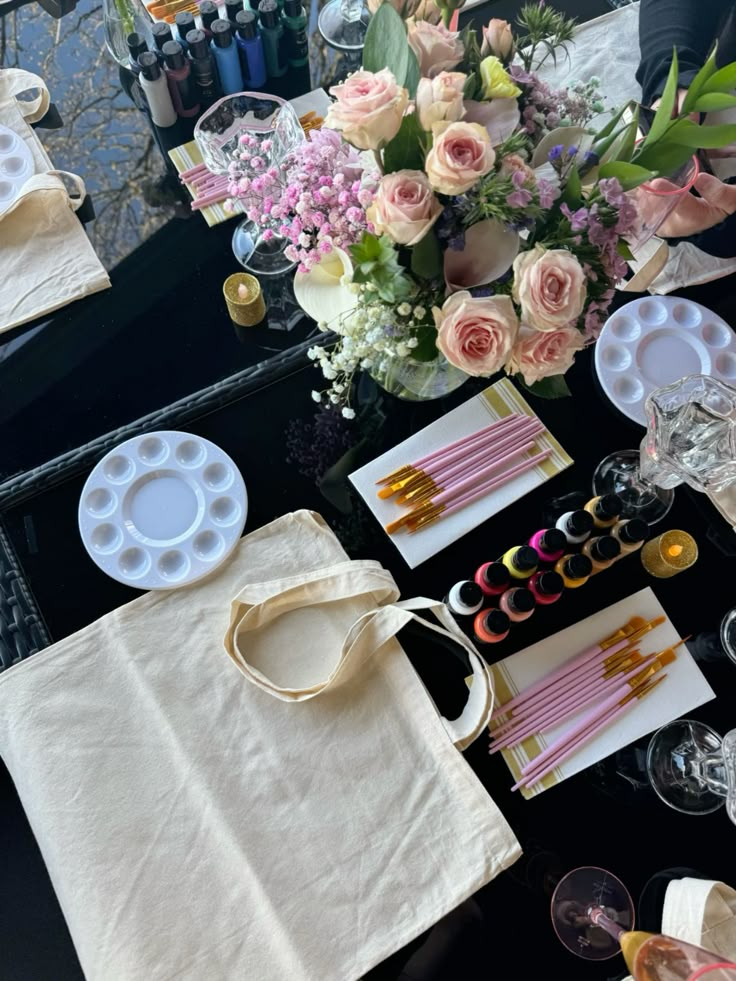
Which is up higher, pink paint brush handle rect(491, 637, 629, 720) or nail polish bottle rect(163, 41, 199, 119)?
nail polish bottle rect(163, 41, 199, 119)

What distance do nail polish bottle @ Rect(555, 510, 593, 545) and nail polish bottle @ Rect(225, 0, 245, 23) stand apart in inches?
33.5

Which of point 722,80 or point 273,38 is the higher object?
point 273,38

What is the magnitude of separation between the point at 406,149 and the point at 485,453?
0.40 meters

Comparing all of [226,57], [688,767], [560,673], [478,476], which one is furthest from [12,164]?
[688,767]

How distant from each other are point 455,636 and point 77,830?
439 mm

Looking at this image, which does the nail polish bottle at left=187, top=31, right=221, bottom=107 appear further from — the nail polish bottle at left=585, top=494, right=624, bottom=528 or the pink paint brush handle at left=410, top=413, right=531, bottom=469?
the nail polish bottle at left=585, top=494, right=624, bottom=528

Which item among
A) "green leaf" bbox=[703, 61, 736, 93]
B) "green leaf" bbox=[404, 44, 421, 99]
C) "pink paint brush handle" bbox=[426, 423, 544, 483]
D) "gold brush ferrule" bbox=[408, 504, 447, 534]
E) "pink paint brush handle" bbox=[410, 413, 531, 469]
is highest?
"green leaf" bbox=[404, 44, 421, 99]

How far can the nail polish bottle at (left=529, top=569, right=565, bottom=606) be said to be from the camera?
0.90 meters

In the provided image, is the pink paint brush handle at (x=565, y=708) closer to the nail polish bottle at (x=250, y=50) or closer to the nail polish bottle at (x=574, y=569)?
the nail polish bottle at (x=574, y=569)

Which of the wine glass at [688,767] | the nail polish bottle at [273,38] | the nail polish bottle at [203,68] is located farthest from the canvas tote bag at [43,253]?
the wine glass at [688,767]

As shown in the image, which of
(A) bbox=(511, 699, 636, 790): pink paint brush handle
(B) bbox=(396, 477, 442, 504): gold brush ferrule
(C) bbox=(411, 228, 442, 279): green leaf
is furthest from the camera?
(B) bbox=(396, 477, 442, 504): gold brush ferrule

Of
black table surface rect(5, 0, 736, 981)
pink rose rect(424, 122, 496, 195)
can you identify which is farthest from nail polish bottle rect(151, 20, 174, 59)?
pink rose rect(424, 122, 496, 195)

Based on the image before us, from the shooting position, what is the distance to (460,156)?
0.64m

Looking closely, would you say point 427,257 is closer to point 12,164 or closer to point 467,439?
point 467,439
